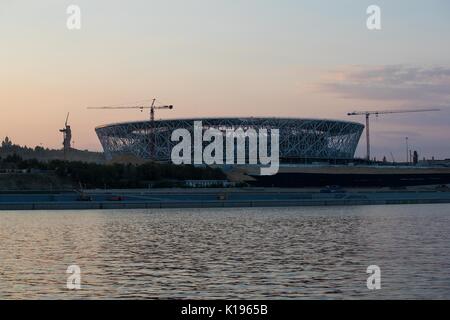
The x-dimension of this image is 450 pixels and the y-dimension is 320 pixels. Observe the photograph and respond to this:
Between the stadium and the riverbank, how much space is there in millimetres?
45486

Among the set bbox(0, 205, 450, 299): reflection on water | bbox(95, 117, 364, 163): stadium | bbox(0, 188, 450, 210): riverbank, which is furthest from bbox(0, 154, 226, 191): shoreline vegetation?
bbox(0, 205, 450, 299): reflection on water

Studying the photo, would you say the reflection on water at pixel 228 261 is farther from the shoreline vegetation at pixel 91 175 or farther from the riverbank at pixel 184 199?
the shoreline vegetation at pixel 91 175

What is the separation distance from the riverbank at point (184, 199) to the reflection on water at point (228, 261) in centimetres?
4233

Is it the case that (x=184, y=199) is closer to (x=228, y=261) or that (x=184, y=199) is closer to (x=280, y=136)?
(x=280, y=136)

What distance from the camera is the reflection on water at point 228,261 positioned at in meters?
25.8

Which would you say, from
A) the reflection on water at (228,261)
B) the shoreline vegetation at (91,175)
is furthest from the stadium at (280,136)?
the reflection on water at (228,261)

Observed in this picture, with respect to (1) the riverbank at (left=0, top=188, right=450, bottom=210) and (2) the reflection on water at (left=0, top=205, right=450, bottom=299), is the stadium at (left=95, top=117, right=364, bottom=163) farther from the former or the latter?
(2) the reflection on water at (left=0, top=205, right=450, bottom=299)

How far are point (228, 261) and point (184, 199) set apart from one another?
73704 mm

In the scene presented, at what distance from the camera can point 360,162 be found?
579 ft

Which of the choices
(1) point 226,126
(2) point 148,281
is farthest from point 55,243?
(1) point 226,126

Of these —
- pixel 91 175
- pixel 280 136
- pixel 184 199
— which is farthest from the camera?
pixel 280 136

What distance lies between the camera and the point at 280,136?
169m

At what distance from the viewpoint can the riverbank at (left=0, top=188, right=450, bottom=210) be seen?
98062 millimetres

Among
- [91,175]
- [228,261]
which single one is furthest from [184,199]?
[228,261]
